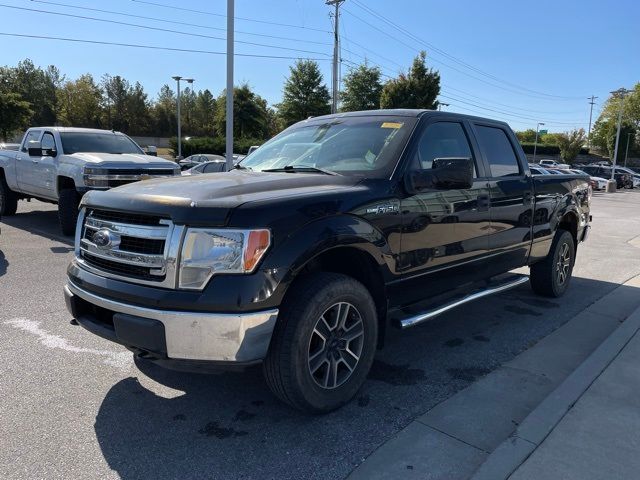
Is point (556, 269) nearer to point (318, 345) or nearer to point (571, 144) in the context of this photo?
point (318, 345)


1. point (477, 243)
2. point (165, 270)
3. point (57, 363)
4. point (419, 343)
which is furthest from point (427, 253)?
point (57, 363)

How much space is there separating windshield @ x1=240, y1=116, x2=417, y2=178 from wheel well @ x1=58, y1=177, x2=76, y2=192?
5.71 metres

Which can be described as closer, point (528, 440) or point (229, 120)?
point (528, 440)

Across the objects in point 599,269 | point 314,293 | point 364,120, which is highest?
point 364,120

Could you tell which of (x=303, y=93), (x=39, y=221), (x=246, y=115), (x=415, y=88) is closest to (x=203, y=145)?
(x=246, y=115)

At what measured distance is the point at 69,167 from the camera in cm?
874

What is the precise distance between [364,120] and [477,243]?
140 cm

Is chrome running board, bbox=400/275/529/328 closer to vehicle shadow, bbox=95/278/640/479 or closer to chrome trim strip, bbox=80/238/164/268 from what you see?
vehicle shadow, bbox=95/278/640/479

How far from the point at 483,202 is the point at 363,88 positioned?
42133 mm

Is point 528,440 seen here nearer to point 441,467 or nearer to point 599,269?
point 441,467

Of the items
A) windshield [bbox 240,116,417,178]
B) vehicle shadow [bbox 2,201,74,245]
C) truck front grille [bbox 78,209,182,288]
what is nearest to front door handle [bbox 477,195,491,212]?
windshield [bbox 240,116,417,178]

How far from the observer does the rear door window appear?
15.4 feet

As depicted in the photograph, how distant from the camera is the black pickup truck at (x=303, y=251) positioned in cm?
267

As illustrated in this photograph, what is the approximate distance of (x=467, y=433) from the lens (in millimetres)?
3023
